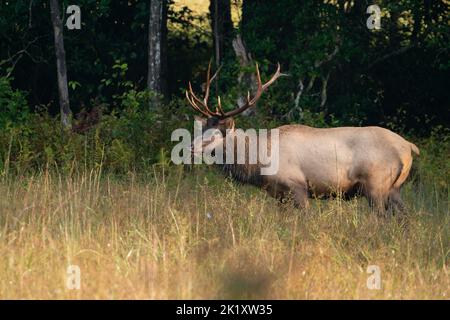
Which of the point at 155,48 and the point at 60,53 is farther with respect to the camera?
the point at 155,48

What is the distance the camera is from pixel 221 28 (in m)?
15.0

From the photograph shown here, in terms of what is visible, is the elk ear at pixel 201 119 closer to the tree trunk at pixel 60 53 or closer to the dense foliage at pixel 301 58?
the dense foliage at pixel 301 58

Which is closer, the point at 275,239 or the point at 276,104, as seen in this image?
the point at 275,239

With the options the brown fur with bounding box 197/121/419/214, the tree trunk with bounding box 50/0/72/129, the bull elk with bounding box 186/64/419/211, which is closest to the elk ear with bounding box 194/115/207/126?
the bull elk with bounding box 186/64/419/211

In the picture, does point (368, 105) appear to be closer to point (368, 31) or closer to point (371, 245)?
point (368, 31)

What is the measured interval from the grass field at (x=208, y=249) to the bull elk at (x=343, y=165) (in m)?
0.23

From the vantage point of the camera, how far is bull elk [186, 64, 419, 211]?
909cm

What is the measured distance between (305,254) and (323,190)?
2.50 m

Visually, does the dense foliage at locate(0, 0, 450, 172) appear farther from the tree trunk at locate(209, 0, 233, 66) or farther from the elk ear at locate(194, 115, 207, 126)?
the elk ear at locate(194, 115, 207, 126)

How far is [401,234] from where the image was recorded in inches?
302

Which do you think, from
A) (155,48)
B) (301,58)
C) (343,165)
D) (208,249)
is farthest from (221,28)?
(208,249)

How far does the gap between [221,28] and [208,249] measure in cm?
853

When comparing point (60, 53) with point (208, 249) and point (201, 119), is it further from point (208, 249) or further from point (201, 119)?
point (208, 249)

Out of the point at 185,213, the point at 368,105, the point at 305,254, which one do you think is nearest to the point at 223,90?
the point at 368,105
